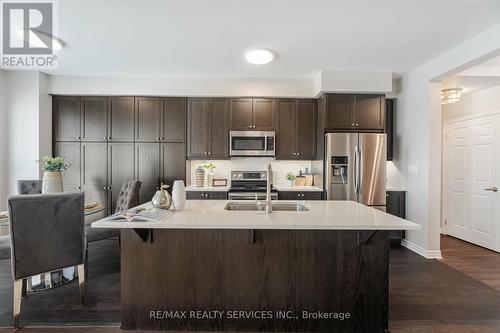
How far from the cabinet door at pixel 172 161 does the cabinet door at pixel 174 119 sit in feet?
0.38

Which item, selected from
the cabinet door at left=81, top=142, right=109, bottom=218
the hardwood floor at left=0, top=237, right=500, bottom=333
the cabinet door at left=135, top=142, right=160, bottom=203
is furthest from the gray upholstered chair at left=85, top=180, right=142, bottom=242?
the cabinet door at left=81, top=142, right=109, bottom=218

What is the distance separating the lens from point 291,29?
9.39 ft

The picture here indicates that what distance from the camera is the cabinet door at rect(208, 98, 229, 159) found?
449 centimetres

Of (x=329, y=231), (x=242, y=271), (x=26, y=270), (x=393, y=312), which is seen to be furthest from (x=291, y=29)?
(x=26, y=270)

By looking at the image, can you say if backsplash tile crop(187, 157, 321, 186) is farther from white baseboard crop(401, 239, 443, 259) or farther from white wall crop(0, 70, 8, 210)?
white wall crop(0, 70, 8, 210)

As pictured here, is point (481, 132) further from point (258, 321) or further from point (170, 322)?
point (170, 322)

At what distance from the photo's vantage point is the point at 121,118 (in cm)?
444

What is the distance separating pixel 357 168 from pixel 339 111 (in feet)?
3.02

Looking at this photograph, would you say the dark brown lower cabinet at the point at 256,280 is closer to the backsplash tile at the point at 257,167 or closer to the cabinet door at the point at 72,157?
the backsplash tile at the point at 257,167

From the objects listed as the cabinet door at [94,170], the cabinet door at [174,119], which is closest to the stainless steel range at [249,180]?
the cabinet door at [174,119]

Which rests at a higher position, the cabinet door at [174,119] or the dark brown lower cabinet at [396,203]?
the cabinet door at [174,119]

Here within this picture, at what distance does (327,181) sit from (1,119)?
193 inches

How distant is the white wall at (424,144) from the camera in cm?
368

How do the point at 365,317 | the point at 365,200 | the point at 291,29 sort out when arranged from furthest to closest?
1. the point at 365,200
2. the point at 291,29
3. the point at 365,317
